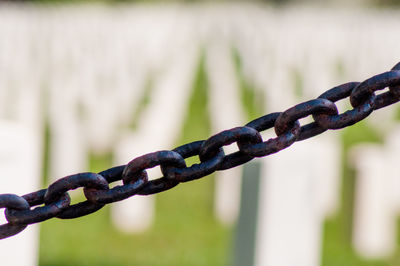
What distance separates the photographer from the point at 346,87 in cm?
154

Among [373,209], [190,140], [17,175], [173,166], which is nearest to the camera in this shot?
[173,166]

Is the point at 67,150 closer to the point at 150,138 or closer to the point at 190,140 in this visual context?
the point at 150,138

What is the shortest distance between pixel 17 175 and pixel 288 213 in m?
0.93

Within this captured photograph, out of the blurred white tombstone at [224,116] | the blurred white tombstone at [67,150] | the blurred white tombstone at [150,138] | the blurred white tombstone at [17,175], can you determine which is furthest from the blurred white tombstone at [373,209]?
the blurred white tombstone at [17,175]

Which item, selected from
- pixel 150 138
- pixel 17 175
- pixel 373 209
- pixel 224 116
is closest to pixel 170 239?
pixel 150 138

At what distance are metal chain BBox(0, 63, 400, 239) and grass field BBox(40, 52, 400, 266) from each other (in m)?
2.67

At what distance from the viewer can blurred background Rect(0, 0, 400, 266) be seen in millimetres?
2592

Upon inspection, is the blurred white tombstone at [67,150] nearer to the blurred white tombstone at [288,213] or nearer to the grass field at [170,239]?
the grass field at [170,239]

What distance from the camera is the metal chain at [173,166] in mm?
1419

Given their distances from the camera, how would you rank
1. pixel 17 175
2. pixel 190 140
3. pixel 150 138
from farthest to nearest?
1. pixel 190 140
2. pixel 150 138
3. pixel 17 175

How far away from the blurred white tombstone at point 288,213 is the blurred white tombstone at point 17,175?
0.77 m

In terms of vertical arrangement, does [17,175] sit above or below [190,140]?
below

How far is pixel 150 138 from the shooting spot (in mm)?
4797

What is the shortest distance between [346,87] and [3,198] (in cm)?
71
